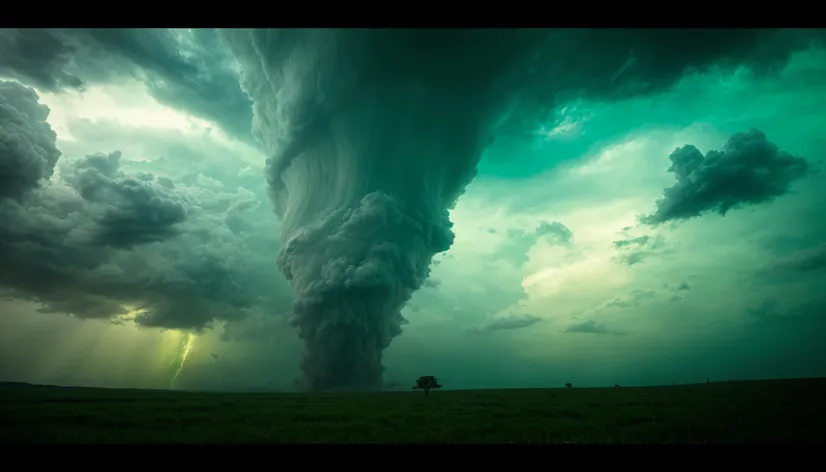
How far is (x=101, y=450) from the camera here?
27.7 feet

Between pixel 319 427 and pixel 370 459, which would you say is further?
pixel 319 427

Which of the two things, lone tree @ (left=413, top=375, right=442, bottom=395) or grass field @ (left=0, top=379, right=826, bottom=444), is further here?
lone tree @ (left=413, top=375, right=442, bottom=395)

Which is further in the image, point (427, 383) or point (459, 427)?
point (427, 383)

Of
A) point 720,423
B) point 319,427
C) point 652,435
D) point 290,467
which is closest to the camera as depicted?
point 290,467

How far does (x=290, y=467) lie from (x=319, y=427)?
6386 mm

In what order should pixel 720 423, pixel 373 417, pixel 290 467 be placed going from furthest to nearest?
pixel 373 417, pixel 720 423, pixel 290 467

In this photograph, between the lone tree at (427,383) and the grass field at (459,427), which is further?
the lone tree at (427,383)

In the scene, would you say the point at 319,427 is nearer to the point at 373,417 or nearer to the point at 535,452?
the point at 373,417

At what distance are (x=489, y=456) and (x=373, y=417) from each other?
9.56 m
